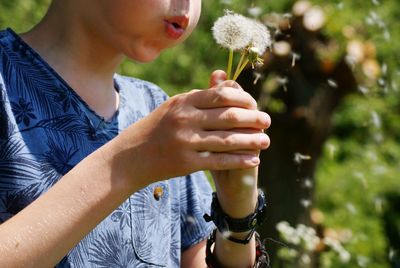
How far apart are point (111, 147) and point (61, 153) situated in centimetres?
26

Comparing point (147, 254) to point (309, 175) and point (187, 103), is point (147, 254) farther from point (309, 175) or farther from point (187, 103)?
point (309, 175)

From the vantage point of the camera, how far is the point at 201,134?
1346 mm

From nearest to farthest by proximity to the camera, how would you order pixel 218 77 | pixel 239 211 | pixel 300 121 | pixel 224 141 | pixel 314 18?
pixel 224 141, pixel 218 77, pixel 239 211, pixel 314 18, pixel 300 121

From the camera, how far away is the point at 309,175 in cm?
491

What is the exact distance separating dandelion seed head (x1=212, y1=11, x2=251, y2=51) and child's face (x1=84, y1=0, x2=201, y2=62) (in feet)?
0.30

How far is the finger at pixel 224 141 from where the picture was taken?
1.34m

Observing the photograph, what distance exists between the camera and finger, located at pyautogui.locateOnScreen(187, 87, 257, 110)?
1344 mm

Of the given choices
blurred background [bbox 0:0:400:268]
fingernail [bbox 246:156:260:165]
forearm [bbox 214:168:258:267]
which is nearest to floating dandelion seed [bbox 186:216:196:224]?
forearm [bbox 214:168:258:267]

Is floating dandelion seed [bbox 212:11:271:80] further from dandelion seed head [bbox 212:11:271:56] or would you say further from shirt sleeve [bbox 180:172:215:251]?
shirt sleeve [bbox 180:172:215:251]

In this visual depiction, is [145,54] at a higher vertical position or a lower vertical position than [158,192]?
higher

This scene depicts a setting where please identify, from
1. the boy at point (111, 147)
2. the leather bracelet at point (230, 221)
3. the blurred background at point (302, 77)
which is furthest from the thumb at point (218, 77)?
the blurred background at point (302, 77)

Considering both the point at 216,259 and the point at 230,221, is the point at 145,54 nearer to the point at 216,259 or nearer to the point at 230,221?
the point at 230,221

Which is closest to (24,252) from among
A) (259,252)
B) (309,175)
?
(259,252)

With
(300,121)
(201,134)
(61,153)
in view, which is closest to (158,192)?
(61,153)
